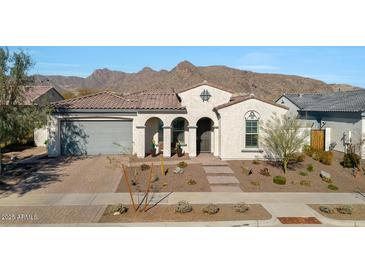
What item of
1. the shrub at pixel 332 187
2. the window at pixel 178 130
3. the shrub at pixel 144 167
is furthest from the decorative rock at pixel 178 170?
the shrub at pixel 332 187

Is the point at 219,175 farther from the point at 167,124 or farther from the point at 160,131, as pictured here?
the point at 160,131

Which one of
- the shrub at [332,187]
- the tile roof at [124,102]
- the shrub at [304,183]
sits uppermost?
the tile roof at [124,102]

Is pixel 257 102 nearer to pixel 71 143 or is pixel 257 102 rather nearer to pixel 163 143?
pixel 163 143

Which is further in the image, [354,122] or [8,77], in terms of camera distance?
[354,122]

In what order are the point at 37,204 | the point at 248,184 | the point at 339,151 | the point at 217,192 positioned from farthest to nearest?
the point at 339,151, the point at 248,184, the point at 217,192, the point at 37,204

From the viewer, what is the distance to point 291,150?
16.7 metres

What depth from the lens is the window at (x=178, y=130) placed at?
71.1 ft

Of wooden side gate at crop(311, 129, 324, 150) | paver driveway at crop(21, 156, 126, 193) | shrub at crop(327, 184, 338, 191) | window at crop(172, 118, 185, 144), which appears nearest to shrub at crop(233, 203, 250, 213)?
shrub at crop(327, 184, 338, 191)

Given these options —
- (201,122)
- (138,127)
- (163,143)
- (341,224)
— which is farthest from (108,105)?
(341,224)

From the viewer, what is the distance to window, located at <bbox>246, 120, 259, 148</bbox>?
1942 cm

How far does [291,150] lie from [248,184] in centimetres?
335

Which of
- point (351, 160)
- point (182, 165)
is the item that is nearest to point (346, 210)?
point (351, 160)

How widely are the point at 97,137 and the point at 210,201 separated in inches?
458

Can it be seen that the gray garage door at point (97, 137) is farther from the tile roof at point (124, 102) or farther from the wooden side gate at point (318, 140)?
the wooden side gate at point (318, 140)
